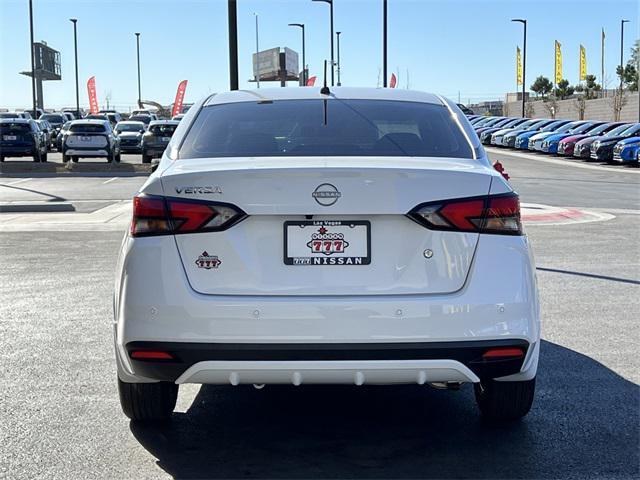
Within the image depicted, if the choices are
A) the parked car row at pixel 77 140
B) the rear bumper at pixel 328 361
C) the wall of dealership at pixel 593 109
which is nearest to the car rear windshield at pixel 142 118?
the parked car row at pixel 77 140

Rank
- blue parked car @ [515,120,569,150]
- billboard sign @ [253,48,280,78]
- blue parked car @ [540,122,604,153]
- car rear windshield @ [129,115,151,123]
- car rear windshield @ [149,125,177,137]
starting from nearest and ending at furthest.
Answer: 1. car rear windshield @ [149,125,177,137]
2. blue parked car @ [540,122,604,153]
3. blue parked car @ [515,120,569,150]
4. car rear windshield @ [129,115,151,123]
5. billboard sign @ [253,48,280,78]

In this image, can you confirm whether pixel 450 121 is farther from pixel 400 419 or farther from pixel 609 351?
pixel 609 351

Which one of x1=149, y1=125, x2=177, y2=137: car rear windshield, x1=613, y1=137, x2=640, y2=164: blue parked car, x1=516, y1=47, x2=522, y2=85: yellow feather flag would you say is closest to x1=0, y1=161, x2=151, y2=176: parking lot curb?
x1=149, y1=125, x2=177, y2=137: car rear windshield

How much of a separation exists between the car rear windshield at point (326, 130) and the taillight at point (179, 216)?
0.56 meters

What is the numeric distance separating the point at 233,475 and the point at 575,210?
13846 mm

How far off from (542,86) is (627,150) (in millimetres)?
72468

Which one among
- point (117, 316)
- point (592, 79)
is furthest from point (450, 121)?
point (592, 79)

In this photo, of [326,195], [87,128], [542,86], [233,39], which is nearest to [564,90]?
[542,86]

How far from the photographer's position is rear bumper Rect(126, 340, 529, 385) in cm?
394

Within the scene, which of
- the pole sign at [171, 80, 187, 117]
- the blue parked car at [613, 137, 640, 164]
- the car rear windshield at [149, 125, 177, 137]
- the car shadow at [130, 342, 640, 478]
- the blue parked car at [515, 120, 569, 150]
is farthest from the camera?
the pole sign at [171, 80, 187, 117]

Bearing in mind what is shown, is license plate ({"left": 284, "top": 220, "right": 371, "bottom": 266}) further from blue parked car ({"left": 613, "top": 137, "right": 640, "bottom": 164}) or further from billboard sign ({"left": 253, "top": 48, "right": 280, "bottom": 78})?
billboard sign ({"left": 253, "top": 48, "right": 280, "bottom": 78})

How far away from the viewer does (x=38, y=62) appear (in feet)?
272

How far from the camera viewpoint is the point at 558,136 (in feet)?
136

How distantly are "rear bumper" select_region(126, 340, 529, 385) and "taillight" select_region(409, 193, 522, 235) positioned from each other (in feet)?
1.64
